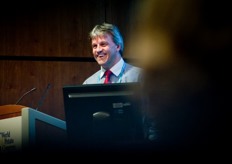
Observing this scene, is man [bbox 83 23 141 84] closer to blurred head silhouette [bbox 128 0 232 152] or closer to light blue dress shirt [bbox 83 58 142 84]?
light blue dress shirt [bbox 83 58 142 84]

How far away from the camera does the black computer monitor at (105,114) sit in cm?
119

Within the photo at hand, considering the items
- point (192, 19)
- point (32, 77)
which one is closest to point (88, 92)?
point (192, 19)

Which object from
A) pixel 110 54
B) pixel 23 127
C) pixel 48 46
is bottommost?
pixel 23 127

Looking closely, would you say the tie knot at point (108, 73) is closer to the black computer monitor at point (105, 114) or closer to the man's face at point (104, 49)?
the man's face at point (104, 49)

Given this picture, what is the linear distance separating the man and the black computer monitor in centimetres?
91

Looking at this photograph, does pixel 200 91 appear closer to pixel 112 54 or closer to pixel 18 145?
pixel 18 145

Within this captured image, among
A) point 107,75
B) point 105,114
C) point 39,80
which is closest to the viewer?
point 105,114

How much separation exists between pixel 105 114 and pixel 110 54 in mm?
1048

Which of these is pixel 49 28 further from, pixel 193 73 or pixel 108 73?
pixel 193 73

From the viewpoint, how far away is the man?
7.07 feet

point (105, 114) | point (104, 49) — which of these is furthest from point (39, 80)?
point (105, 114)

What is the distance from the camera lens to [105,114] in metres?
1.20

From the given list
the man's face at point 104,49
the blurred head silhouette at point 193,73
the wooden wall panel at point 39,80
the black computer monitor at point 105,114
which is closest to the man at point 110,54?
the man's face at point 104,49

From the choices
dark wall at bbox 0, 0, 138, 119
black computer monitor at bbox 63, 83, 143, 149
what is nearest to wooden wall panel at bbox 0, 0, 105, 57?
dark wall at bbox 0, 0, 138, 119
